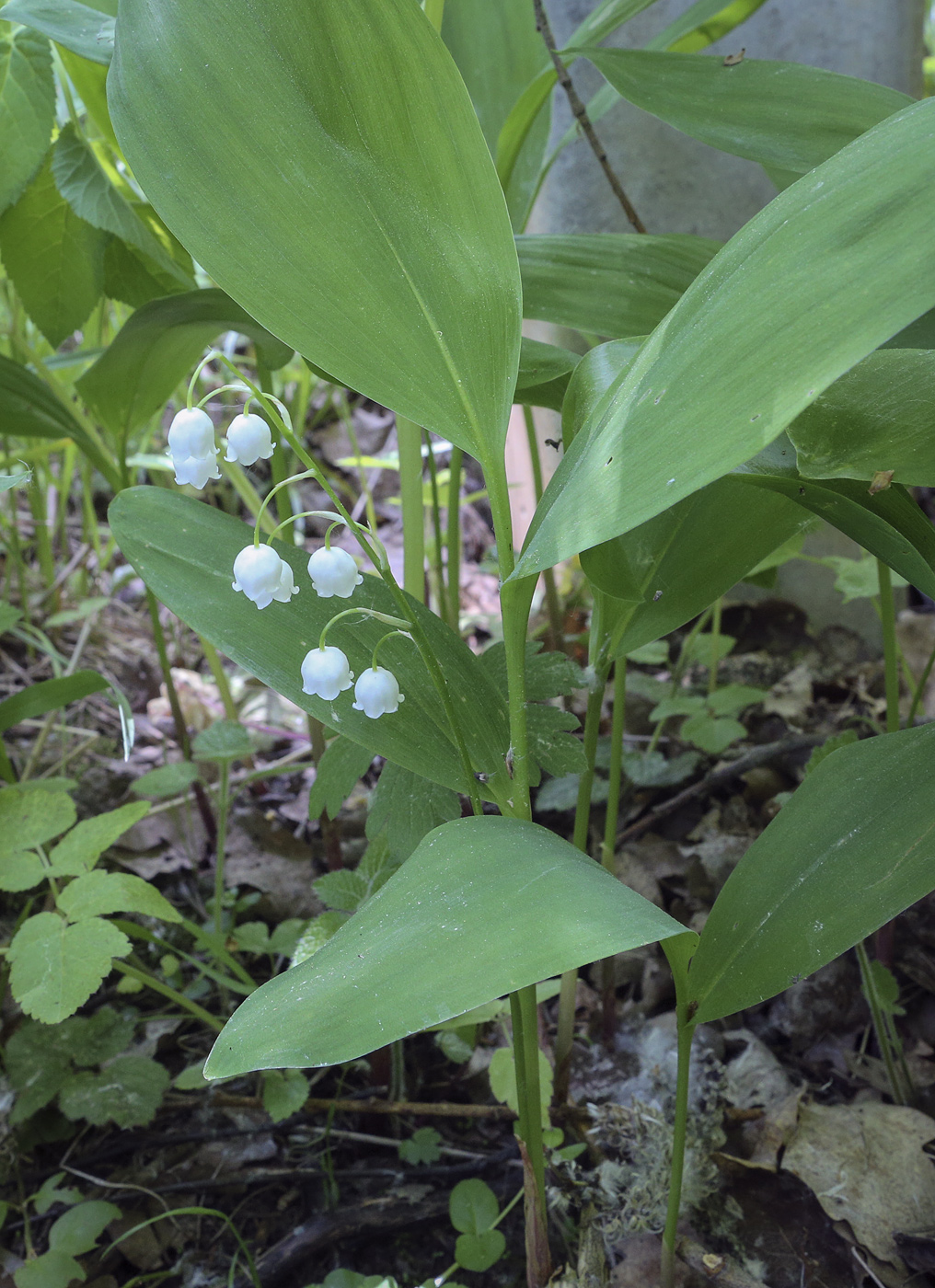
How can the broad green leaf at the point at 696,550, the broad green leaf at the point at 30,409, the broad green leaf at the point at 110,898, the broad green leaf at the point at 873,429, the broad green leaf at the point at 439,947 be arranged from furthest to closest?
the broad green leaf at the point at 30,409 < the broad green leaf at the point at 110,898 < the broad green leaf at the point at 696,550 < the broad green leaf at the point at 873,429 < the broad green leaf at the point at 439,947

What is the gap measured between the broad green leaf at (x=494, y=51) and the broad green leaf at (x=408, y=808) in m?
0.82

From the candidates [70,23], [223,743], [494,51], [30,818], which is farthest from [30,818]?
[494,51]

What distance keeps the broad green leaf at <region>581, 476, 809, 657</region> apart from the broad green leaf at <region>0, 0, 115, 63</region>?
64 cm

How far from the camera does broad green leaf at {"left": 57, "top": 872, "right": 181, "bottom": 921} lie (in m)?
0.84

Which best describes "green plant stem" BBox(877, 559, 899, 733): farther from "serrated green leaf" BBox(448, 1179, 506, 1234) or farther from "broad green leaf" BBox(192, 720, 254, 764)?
"broad green leaf" BBox(192, 720, 254, 764)

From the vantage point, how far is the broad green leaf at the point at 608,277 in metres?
0.79

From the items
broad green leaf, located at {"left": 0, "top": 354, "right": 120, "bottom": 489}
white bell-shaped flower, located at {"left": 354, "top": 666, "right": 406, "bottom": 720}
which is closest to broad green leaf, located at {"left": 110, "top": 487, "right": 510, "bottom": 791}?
white bell-shaped flower, located at {"left": 354, "top": 666, "right": 406, "bottom": 720}

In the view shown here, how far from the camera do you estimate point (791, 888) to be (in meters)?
0.61

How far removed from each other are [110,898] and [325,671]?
43cm

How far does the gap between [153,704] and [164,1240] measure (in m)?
1.04

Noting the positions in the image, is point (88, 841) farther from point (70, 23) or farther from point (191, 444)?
point (70, 23)

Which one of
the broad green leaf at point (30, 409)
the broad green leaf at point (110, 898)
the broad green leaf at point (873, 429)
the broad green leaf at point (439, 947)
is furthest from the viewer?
the broad green leaf at point (30, 409)

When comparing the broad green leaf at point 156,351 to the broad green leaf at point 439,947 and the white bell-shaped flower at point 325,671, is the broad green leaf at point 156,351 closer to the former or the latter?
the white bell-shaped flower at point 325,671

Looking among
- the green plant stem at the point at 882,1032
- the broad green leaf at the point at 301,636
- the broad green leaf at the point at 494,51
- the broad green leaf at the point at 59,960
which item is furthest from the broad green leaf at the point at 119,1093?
the broad green leaf at the point at 494,51
